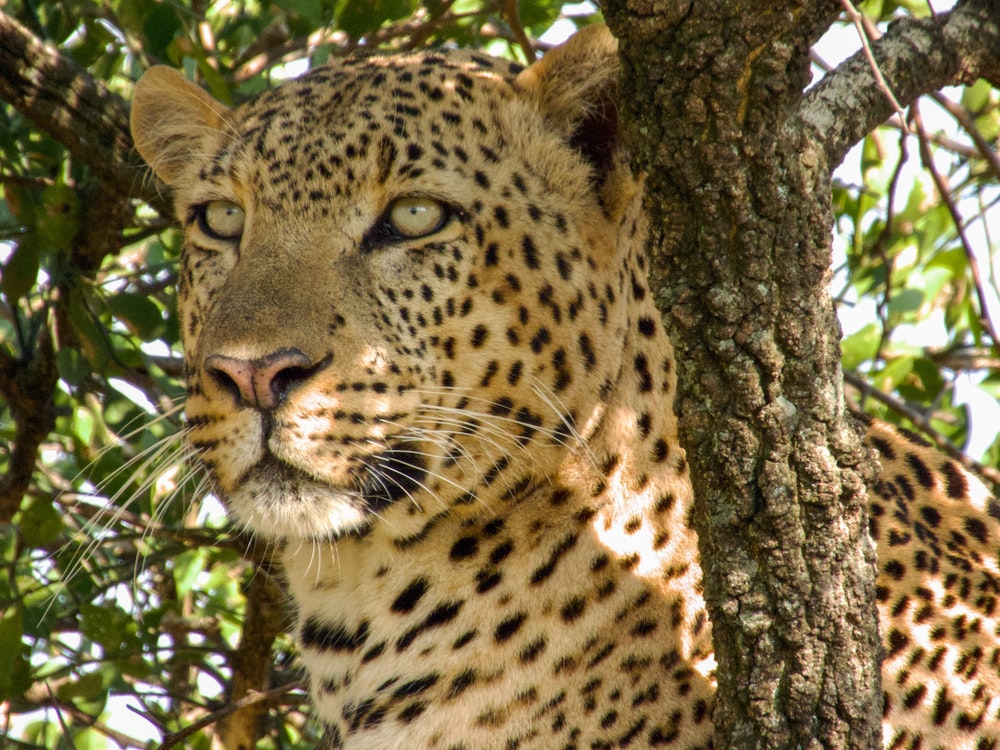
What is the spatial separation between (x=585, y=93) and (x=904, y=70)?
0.97 meters

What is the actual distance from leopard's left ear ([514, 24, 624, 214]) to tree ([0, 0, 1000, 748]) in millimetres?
738

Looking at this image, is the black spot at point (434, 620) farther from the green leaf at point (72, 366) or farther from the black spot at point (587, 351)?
the green leaf at point (72, 366)

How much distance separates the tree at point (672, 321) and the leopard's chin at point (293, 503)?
321 mm

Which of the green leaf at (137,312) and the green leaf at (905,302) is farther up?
the green leaf at (905,302)

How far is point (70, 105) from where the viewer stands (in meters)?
4.83

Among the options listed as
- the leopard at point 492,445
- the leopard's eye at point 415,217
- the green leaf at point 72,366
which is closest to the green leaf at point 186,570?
the green leaf at point 72,366

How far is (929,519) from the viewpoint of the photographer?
14.8ft

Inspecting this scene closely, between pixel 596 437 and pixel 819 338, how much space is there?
121 centimetres

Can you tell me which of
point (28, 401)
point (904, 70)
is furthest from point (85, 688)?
point (904, 70)

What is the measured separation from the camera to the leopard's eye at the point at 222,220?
443cm

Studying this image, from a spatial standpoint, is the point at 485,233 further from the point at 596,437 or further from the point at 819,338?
the point at 819,338

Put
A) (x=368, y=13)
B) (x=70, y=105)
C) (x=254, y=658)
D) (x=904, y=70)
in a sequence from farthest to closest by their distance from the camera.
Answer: (x=254, y=658), (x=368, y=13), (x=70, y=105), (x=904, y=70)

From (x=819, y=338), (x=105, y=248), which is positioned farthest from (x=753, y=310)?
(x=105, y=248)

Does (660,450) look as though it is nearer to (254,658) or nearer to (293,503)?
(293,503)
